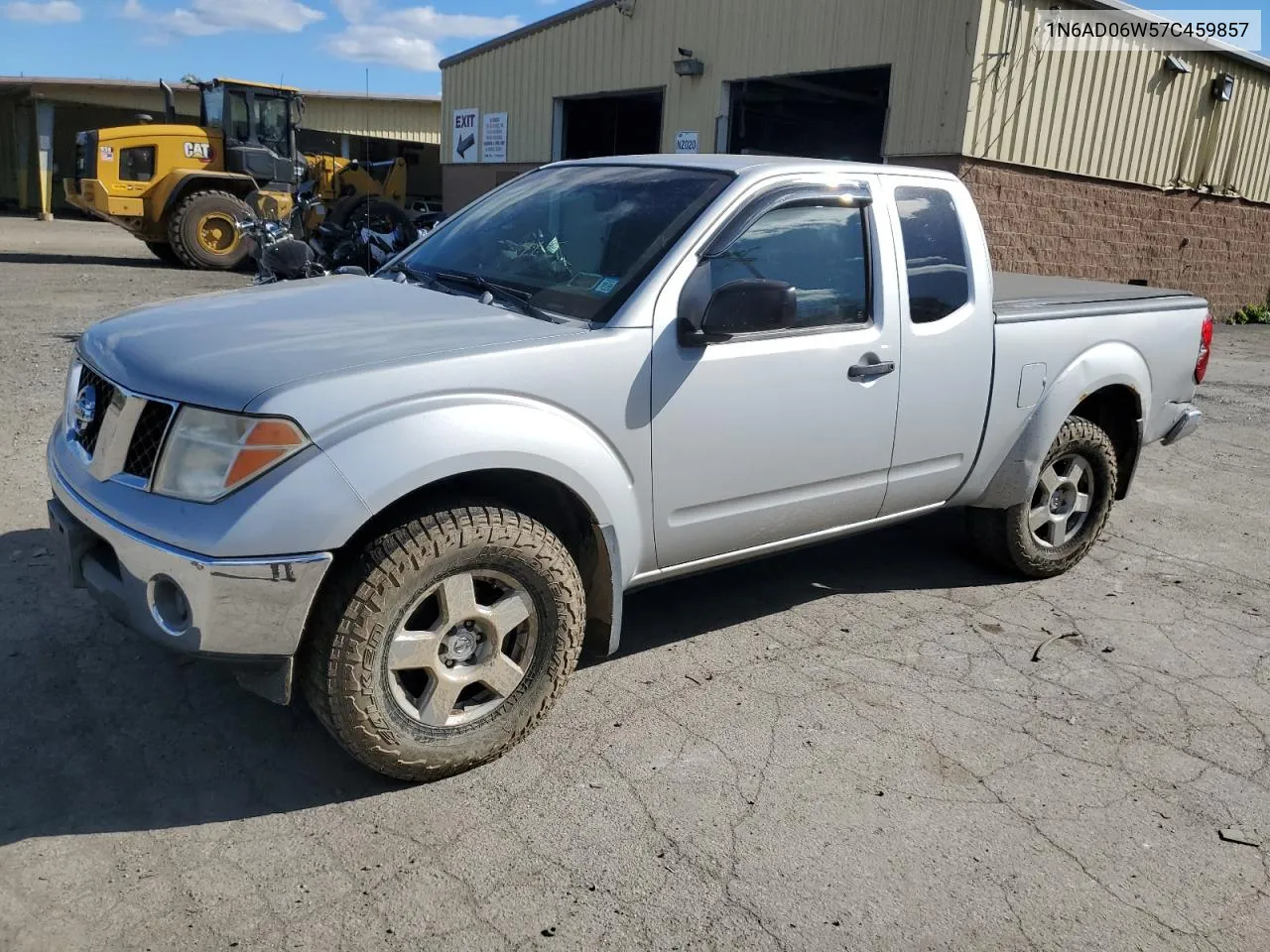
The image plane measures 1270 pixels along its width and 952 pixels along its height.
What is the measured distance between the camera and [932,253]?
4.15m

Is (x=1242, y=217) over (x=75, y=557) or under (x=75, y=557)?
over

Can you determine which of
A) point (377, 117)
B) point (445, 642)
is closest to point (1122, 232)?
point (445, 642)

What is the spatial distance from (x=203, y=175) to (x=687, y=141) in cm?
778

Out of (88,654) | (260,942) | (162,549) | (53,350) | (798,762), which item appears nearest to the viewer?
(260,942)

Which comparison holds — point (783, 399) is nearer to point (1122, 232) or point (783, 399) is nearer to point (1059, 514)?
point (1059, 514)

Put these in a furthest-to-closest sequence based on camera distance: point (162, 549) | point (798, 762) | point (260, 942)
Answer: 1. point (798, 762)
2. point (162, 549)
3. point (260, 942)

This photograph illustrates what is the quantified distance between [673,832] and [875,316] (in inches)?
80.9

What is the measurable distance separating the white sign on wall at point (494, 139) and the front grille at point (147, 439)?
17.4m

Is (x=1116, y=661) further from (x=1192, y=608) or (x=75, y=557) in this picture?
(x=75, y=557)

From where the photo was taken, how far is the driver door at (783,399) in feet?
11.1

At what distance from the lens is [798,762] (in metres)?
3.29

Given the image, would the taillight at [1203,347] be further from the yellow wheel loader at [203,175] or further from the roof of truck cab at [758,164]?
the yellow wheel loader at [203,175]

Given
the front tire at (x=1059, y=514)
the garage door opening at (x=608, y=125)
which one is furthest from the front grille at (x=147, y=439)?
the garage door opening at (x=608, y=125)

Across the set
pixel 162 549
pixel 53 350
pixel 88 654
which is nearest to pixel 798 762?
pixel 162 549
